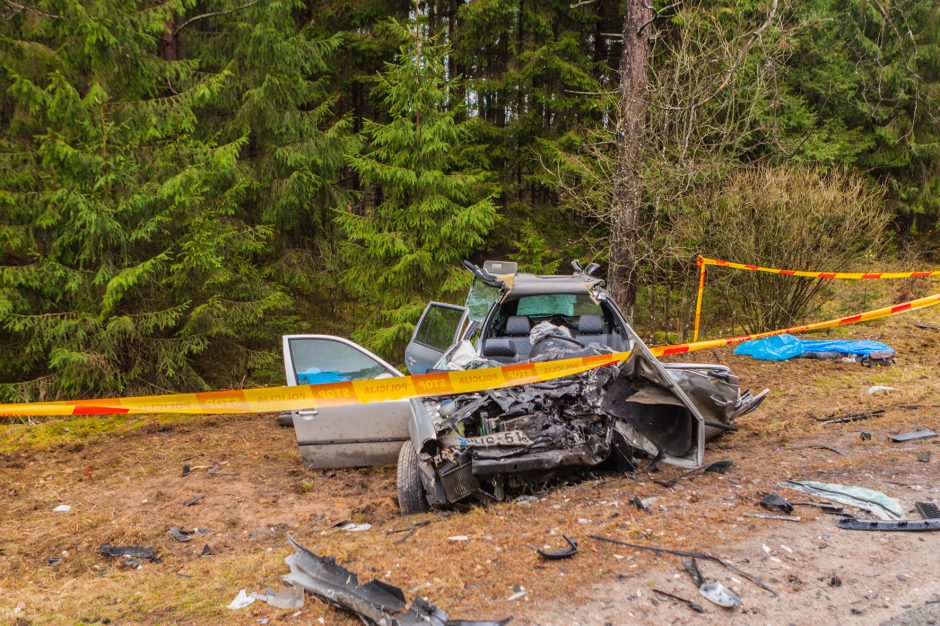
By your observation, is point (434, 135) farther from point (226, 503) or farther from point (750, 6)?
point (226, 503)

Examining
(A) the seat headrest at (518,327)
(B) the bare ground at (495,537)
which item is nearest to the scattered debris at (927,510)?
(B) the bare ground at (495,537)

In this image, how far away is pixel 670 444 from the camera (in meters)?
4.70

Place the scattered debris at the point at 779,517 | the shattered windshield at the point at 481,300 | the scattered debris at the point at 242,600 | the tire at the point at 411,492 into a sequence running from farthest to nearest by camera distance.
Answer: the shattered windshield at the point at 481,300
the tire at the point at 411,492
the scattered debris at the point at 779,517
the scattered debris at the point at 242,600

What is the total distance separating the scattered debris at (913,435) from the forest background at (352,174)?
458cm

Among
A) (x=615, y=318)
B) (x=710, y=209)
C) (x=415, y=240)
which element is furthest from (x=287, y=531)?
(x=710, y=209)

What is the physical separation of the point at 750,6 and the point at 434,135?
6.31 metres

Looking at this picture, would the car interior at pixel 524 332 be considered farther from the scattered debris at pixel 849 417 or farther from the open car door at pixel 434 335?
the scattered debris at pixel 849 417

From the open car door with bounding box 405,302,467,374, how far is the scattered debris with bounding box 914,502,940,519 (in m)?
4.30

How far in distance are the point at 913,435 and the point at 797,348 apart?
421 cm

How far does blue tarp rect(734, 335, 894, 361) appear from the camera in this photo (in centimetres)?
880

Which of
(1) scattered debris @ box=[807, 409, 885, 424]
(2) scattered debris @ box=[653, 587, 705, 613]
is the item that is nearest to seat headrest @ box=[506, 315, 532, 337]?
(1) scattered debris @ box=[807, 409, 885, 424]

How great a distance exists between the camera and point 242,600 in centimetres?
315

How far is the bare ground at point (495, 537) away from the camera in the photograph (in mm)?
2979

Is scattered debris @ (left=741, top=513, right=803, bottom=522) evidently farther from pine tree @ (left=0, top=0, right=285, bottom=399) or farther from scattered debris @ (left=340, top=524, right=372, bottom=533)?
pine tree @ (left=0, top=0, right=285, bottom=399)
